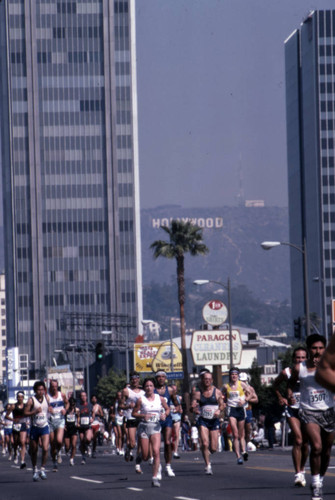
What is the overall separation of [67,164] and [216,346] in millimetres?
101537

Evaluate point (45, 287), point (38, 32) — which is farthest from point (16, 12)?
point (45, 287)

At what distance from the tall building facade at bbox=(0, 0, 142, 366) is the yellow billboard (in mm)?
47416

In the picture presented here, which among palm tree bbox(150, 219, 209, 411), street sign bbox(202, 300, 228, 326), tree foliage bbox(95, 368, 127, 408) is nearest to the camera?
street sign bbox(202, 300, 228, 326)

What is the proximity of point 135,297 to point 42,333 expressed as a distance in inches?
514

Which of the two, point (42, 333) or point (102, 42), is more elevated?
point (102, 42)

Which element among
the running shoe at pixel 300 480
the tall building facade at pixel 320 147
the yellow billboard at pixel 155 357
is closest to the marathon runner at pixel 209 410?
the running shoe at pixel 300 480

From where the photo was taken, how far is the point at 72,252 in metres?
161

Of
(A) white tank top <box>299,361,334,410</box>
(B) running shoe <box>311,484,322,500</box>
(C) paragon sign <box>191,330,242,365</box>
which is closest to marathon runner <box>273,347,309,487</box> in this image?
(A) white tank top <box>299,361,334,410</box>

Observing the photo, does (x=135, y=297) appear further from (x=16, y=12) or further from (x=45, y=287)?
(x=16, y=12)

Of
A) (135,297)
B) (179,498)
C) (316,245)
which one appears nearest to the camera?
(179,498)

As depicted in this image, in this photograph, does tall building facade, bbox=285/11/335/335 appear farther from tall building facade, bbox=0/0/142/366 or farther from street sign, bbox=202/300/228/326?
street sign, bbox=202/300/228/326

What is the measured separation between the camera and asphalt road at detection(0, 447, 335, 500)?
17156 mm

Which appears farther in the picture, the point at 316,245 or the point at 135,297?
the point at 316,245

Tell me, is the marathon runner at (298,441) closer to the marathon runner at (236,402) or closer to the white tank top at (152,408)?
the white tank top at (152,408)
